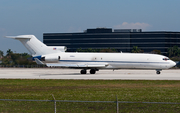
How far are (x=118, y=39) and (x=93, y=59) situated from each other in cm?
13252

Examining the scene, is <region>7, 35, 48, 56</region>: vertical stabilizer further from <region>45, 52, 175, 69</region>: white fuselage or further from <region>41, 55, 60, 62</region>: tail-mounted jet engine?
<region>45, 52, 175, 69</region>: white fuselage

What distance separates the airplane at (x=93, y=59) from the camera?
49406mm

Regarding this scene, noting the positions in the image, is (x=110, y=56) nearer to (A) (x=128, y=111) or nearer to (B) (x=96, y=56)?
(B) (x=96, y=56)

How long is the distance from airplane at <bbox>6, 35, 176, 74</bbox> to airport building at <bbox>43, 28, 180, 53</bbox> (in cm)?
13094

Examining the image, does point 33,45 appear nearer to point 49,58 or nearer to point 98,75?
point 49,58

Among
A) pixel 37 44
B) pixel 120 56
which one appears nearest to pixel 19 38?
pixel 37 44

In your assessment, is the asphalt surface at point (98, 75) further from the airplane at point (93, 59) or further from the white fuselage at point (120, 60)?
the white fuselage at point (120, 60)

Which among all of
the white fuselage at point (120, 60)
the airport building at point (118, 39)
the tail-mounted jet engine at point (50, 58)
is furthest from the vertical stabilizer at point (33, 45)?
the airport building at point (118, 39)

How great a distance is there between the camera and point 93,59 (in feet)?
168

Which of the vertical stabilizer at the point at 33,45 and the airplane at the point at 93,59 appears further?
the vertical stabilizer at the point at 33,45

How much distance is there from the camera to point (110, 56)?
50562 mm

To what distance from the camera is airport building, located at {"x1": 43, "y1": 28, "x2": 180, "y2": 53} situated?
586ft

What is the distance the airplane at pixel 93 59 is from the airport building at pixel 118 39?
130941mm

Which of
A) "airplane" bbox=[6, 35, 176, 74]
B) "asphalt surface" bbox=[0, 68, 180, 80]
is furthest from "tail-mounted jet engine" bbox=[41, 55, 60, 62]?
"asphalt surface" bbox=[0, 68, 180, 80]
